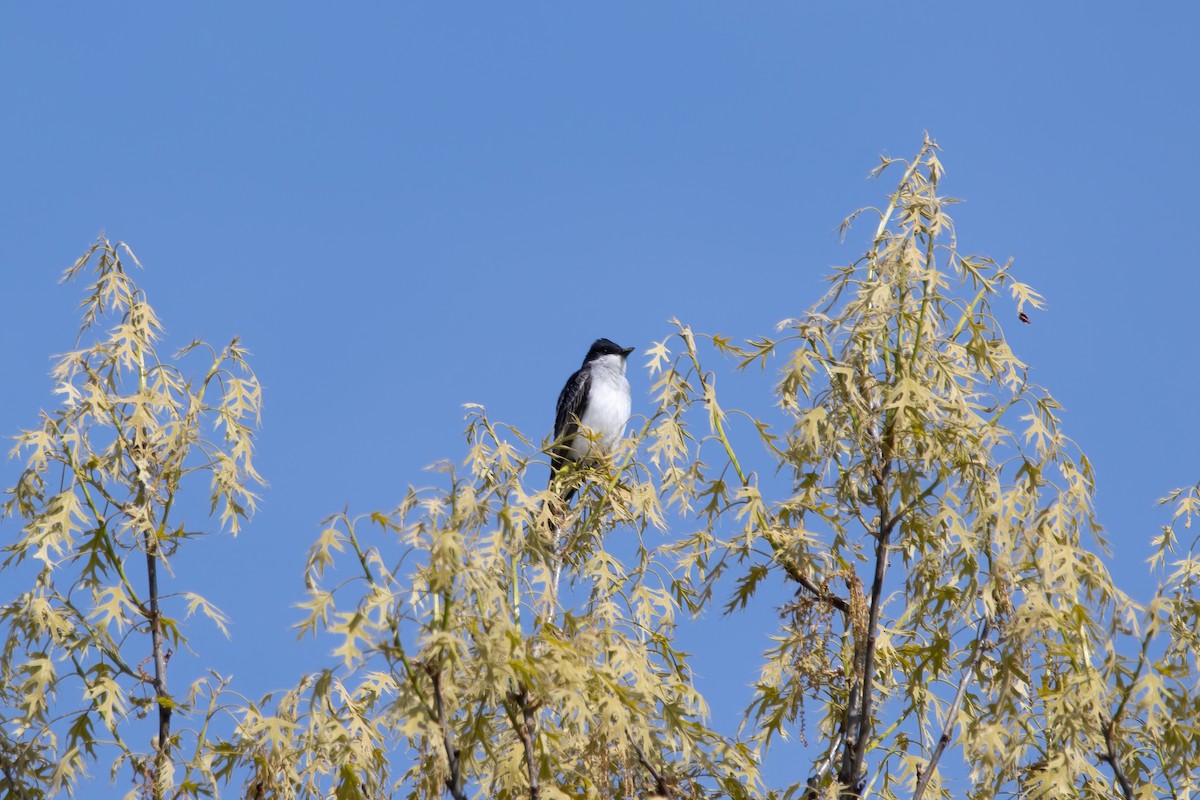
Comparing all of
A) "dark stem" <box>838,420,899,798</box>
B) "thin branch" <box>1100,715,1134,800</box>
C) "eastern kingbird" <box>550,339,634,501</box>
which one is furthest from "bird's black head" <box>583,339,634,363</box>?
"thin branch" <box>1100,715,1134,800</box>

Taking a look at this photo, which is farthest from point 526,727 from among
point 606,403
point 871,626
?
point 606,403

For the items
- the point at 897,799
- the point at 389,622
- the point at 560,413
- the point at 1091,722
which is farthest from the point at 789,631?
the point at 560,413

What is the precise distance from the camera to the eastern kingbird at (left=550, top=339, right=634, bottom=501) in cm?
1222

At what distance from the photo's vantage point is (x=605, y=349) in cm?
1302

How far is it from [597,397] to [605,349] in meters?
0.82

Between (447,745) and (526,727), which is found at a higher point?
(526,727)

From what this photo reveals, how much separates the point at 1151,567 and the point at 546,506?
2.75 metres

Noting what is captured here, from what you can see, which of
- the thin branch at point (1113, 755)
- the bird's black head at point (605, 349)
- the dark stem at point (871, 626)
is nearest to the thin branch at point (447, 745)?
the dark stem at point (871, 626)

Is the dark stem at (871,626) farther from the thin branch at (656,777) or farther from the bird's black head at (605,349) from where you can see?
the bird's black head at (605,349)

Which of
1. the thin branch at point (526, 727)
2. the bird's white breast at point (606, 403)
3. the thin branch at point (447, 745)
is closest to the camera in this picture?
the thin branch at point (447, 745)

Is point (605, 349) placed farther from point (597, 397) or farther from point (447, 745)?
point (447, 745)

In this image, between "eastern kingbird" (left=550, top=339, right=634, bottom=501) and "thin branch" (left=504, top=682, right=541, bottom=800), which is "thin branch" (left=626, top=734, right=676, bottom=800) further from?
"eastern kingbird" (left=550, top=339, right=634, bottom=501)

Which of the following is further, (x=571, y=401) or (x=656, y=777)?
(x=571, y=401)

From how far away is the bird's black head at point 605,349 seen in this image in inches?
512
